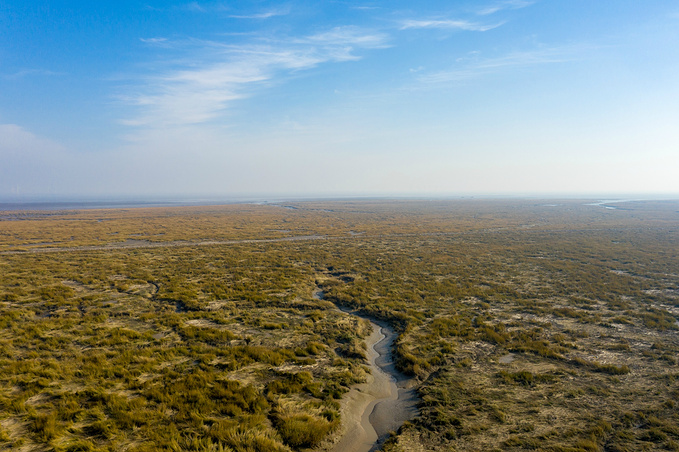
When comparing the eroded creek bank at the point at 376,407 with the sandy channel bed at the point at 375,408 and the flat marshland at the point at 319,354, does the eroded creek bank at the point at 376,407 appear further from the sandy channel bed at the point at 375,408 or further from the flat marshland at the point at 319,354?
the flat marshland at the point at 319,354

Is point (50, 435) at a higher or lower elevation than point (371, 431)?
higher

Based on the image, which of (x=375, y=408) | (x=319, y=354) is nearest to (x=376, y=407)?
(x=375, y=408)

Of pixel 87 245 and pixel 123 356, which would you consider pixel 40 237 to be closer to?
pixel 87 245

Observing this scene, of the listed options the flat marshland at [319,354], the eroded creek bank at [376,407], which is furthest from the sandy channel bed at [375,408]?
the flat marshland at [319,354]

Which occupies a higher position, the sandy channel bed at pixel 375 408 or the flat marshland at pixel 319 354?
the flat marshland at pixel 319 354

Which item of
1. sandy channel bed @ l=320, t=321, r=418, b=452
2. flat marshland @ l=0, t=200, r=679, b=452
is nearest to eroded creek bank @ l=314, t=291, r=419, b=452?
sandy channel bed @ l=320, t=321, r=418, b=452

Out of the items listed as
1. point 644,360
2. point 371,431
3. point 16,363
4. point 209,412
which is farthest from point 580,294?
point 16,363
